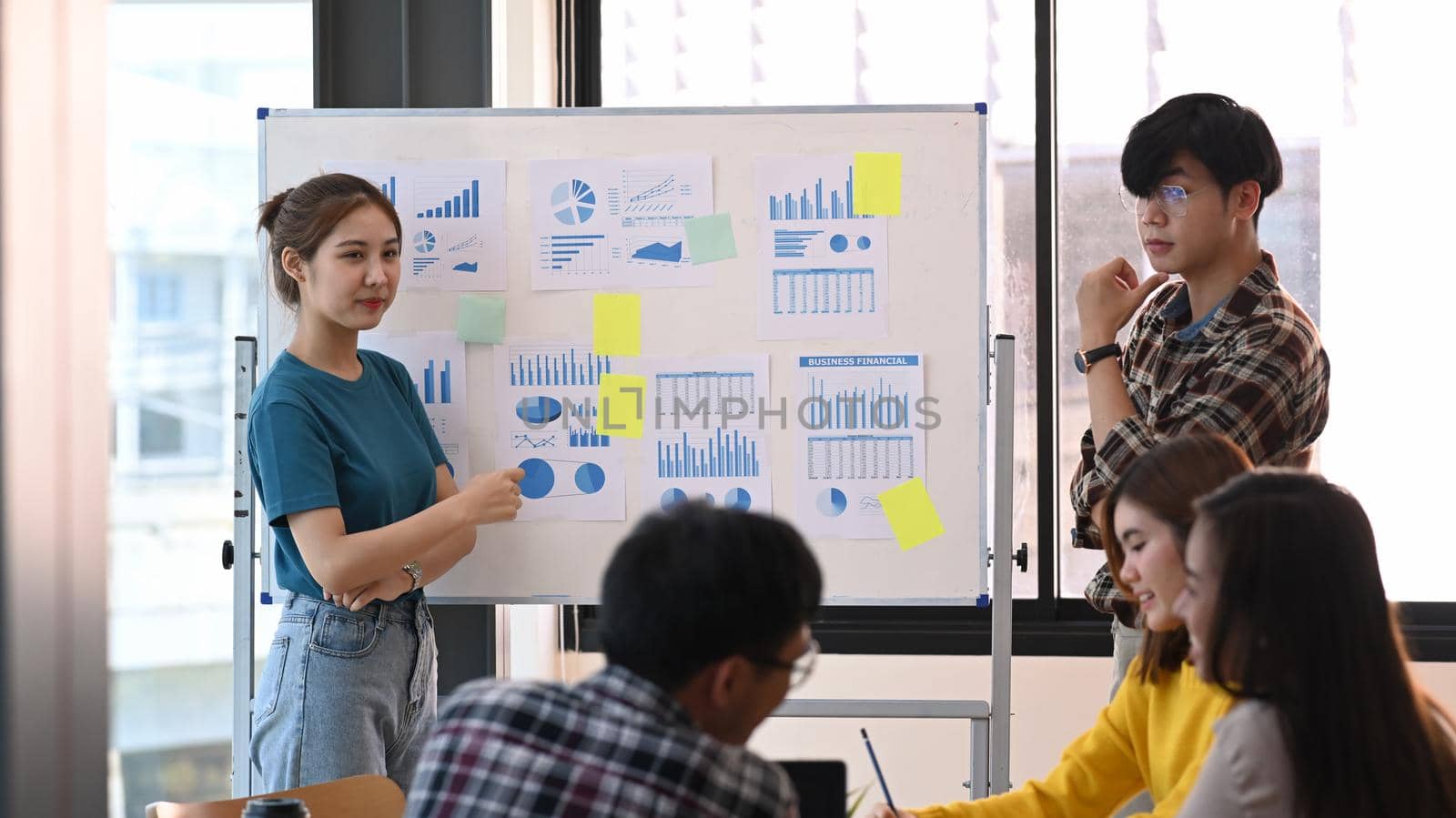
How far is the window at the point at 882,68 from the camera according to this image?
140 inches

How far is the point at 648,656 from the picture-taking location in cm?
114

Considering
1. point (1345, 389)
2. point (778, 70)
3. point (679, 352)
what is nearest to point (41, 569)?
point (679, 352)

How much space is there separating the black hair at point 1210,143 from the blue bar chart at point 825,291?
0.63 m

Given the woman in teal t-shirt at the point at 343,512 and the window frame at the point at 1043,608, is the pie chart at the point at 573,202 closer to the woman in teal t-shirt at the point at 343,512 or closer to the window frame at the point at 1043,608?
the woman in teal t-shirt at the point at 343,512

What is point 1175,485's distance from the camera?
65.0 inches

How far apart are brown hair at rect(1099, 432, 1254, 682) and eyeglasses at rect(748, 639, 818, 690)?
61 cm

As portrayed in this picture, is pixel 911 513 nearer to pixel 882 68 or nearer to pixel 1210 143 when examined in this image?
pixel 1210 143

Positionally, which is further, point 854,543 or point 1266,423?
point 854,543

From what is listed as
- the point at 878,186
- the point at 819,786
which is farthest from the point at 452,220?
the point at 819,786

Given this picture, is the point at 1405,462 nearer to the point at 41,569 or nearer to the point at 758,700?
the point at 758,700

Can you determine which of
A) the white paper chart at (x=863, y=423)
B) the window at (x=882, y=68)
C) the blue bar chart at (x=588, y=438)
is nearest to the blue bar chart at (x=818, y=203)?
the white paper chart at (x=863, y=423)

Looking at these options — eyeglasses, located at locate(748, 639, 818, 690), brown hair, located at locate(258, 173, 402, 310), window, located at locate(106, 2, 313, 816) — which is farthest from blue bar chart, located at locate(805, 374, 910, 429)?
eyeglasses, located at locate(748, 639, 818, 690)

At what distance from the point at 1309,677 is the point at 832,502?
4.78ft

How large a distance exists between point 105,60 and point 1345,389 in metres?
3.11
